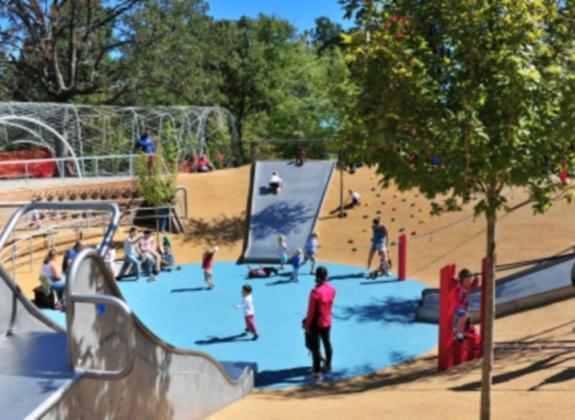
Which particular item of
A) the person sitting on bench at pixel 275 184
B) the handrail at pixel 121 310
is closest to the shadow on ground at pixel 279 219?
the person sitting on bench at pixel 275 184

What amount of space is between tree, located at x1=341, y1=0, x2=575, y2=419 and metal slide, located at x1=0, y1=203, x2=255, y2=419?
2682 millimetres

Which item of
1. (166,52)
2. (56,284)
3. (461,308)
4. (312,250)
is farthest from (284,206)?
(166,52)

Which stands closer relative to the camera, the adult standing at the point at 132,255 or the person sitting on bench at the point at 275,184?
the adult standing at the point at 132,255

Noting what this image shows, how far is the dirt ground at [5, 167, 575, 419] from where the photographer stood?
7273 mm

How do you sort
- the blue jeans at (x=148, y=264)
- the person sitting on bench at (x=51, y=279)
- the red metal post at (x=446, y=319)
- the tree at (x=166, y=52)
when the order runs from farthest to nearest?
the tree at (x=166, y=52)
the blue jeans at (x=148, y=264)
the person sitting on bench at (x=51, y=279)
the red metal post at (x=446, y=319)

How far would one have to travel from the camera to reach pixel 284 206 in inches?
892

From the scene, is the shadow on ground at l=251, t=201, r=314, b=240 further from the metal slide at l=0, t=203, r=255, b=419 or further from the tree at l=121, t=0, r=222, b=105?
the tree at l=121, t=0, r=222, b=105

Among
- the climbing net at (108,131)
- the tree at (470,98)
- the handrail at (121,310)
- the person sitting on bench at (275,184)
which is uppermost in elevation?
the climbing net at (108,131)

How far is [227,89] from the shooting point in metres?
49.4

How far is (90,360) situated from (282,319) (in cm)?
945

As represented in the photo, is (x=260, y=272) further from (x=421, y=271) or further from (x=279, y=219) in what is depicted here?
(x=421, y=271)

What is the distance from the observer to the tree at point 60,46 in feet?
108

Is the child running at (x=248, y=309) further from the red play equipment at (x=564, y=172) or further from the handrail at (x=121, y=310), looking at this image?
the handrail at (x=121, y=310)

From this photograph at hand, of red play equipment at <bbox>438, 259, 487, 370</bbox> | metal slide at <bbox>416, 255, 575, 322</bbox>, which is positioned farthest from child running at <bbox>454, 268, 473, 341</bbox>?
metal slide at <bbox>416, 255, 575, 322</bbox>
